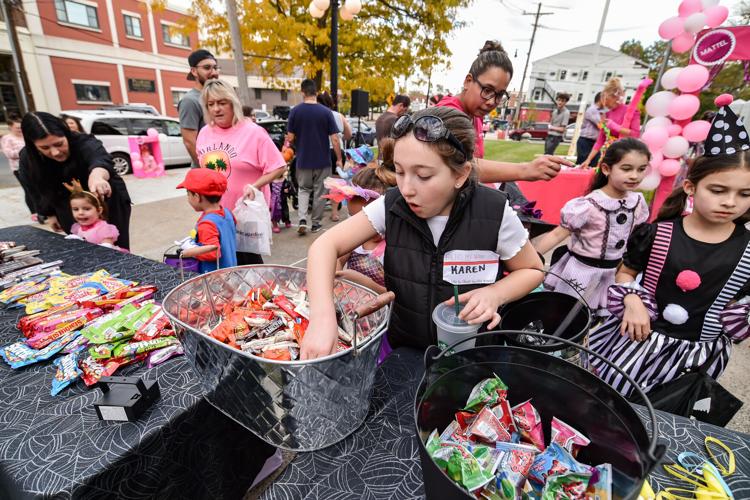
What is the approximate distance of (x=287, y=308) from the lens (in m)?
1.10

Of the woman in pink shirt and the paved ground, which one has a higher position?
the woman in pink shirt

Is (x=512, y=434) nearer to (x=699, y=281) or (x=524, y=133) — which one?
(x=699, y=281)

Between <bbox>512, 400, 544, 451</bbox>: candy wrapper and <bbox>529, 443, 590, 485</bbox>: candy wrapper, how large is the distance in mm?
55

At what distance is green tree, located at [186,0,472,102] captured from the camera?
338 inches

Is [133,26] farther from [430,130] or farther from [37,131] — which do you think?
[430,130]

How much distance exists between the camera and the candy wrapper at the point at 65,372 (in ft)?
3.62

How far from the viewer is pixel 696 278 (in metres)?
1.42

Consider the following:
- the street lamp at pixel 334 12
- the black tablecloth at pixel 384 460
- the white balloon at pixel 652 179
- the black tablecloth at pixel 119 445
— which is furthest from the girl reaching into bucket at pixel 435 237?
the street lamp at pixel 334 12

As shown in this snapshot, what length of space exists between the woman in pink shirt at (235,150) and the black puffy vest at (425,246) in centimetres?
171

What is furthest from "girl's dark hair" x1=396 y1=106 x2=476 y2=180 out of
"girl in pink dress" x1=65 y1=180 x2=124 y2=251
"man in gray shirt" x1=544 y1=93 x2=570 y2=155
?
"man in gray shirt" x1=544 y1=93 x2=570 y2=155

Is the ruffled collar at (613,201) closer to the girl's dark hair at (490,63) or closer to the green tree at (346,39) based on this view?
the girl's dark hair at (490,63)

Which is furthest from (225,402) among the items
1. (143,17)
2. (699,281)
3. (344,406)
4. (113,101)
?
(143,17)

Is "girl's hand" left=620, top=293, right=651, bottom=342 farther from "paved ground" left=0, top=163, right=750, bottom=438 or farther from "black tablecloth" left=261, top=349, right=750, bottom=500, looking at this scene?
"paved ground" left=0, top=163, right=750, bottom=438

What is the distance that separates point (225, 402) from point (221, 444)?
0.98 ft
